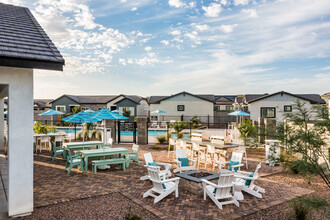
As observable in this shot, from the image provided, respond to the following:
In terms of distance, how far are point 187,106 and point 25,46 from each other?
101 feet

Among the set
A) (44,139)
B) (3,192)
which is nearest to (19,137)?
(3,192)

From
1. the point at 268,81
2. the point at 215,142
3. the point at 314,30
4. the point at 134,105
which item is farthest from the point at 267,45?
the point at 134,105

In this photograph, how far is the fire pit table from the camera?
22.1ft

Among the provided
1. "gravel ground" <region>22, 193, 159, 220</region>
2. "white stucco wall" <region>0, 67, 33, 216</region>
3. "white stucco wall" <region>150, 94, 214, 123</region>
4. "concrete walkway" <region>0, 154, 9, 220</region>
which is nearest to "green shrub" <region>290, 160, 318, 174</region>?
"gravel ground" <region>22, 193, 159, 220</region>

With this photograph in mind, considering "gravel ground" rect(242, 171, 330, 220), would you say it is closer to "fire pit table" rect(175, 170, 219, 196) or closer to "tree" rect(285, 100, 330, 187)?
"tree" rect(285, 100, 330, 187)

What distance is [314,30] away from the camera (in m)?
13.1

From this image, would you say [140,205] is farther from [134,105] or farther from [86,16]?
[134,105]

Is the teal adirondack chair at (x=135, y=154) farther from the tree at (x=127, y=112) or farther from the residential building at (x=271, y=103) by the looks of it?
the tree at (x=127, y=112)

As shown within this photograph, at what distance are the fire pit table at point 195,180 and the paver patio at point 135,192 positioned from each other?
0.18 m

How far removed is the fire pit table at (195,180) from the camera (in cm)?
673

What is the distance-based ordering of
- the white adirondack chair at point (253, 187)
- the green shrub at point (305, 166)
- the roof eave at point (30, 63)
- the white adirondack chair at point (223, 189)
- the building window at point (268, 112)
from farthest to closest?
the building window at point (268, 112)
the white adirondack chair at point (253, 187)
the white adirondack chair at point (223, 189)
the roof eave at point (30, 63)
the green shrub at point (305, 166)

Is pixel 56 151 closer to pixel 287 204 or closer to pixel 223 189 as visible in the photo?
pixel 223 189

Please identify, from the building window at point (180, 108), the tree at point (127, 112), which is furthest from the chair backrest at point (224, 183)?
the tree at point (127, 112)

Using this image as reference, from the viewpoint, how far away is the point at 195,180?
6762mm
